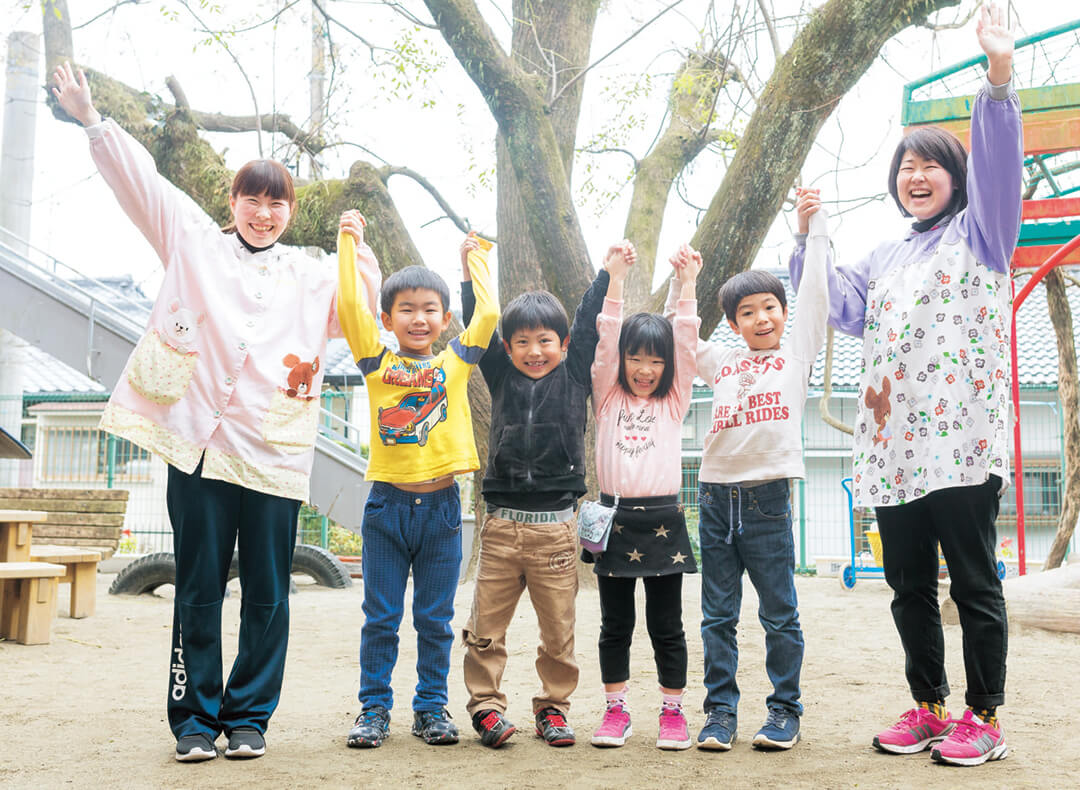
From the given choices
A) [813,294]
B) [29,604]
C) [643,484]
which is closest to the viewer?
[813,294]

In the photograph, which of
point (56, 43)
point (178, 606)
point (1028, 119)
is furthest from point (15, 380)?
point (1028, 119)

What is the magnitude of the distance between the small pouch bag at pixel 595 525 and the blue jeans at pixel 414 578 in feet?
1.27

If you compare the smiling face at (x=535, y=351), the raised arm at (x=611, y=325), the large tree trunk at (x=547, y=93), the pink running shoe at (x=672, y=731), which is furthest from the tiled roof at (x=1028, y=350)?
the pink running shoe at (x=672, y=731)

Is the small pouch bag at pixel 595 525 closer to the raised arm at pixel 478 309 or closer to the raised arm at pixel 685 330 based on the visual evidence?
the raised arm at pixel 685 330

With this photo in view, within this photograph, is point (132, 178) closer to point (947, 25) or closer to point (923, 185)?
point (923, 185)

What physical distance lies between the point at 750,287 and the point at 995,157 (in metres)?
0.77

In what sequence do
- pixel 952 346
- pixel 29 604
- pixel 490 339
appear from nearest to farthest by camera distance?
pixel 952 346, pixel 490 339, pixel 29 604

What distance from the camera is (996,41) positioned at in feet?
8.07

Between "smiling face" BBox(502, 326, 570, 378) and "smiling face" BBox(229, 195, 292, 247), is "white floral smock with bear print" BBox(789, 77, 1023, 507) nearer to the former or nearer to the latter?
"smiling face" BBox(502, 326, 570, 378)

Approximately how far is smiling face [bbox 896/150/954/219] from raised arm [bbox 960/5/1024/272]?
0.13 m

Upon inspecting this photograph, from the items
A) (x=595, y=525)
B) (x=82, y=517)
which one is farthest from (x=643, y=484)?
(x=82, y=517)

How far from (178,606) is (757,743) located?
1693mm

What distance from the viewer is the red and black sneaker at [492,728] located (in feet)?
9.12

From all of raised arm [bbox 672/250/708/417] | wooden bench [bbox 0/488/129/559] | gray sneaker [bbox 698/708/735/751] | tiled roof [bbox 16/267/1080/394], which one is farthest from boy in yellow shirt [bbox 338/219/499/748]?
tiled roof [bbox 16/267/1080/394]
